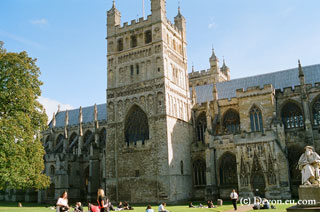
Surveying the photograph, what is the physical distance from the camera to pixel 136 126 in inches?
1426

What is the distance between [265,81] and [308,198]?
27504 mm

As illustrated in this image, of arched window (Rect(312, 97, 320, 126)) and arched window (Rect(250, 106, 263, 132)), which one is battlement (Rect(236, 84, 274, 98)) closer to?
arched window (Rect(250, 106, 263, 132))

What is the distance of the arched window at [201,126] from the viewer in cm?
3975

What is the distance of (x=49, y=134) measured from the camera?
2146 inches

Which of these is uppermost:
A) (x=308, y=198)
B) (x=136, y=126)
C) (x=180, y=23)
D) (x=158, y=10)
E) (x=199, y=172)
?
(x=180, y=23)

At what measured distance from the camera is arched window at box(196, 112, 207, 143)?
39.8 meters

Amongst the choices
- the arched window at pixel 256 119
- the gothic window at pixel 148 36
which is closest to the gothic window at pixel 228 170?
the arched window at pixel 256 119

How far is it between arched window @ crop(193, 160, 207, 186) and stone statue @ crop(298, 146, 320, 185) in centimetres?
2113

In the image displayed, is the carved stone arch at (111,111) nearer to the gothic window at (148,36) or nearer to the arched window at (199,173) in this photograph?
the gothic window at (148,36)

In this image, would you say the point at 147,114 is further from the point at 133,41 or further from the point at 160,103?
the point at 133,41

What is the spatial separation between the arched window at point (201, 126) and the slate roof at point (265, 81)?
3656 mm

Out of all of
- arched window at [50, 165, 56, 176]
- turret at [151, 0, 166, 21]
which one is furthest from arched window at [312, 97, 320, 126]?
arched window at [50, 165, 56, 176]

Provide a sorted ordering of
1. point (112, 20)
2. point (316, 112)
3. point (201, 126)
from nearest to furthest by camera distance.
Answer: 1. point (316, 112)
2. point (112, 20)
3. point (201, 126)

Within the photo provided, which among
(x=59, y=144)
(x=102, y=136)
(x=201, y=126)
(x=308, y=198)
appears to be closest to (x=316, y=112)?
(x=201, y=126)
